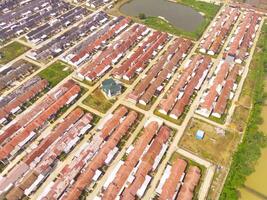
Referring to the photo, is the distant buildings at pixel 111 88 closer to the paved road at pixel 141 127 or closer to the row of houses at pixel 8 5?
the paved road at pixel 141 127

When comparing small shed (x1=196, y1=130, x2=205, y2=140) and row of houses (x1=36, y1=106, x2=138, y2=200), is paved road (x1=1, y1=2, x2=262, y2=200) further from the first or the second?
small shed (x1=196, y1=130, x2=205, y2=140)

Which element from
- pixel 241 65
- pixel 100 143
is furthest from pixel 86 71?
pixel 241 65

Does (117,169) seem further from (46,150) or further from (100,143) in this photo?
(46,150)

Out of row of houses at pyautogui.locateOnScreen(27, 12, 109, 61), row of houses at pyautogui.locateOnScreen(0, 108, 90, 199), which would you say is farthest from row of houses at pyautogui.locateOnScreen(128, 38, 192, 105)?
row of houses at pyautogui.locateOnScreen(27, 12, 109, 61)

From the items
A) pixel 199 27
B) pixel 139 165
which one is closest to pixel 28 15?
pixel 199 27

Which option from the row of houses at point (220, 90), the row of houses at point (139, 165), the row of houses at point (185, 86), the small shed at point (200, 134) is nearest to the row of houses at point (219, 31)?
the row of houses at point (185, 86)

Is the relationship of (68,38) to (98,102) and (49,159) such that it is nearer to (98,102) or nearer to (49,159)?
(98,102)

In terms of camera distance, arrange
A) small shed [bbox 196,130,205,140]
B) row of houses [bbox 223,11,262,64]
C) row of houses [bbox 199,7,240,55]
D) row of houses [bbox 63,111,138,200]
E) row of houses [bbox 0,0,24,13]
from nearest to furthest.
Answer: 1. row of houses [bbox 63,111,138,200]
2. small shed [bbox 196,130,205,140]
3. row of houses [bbox 223,11,262,64]
4. row of houses [bbox 199,7,240,55]
5. row of houses [bbox 0,0,24,13]
